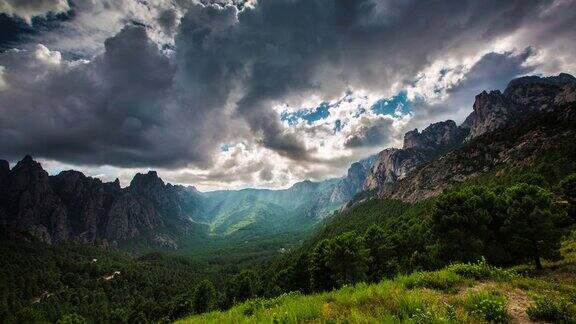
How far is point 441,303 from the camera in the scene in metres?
9.15

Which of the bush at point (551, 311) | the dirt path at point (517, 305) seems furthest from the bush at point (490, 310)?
the bush at point (551, 311)

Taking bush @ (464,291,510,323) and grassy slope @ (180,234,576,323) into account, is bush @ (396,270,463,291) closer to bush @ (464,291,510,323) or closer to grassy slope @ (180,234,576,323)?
grassy slope @ (180,234,576,323)

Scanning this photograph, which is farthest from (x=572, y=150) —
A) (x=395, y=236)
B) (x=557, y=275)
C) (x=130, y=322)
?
(x=130, y=322)

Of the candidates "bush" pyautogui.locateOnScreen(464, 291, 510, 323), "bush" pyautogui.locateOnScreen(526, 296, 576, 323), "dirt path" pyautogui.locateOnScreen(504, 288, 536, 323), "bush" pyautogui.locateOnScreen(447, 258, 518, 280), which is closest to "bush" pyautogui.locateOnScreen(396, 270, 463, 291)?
"bush" pyautogui.locateOnScreen(447, 258, 518, 280)

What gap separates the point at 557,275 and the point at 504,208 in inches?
547

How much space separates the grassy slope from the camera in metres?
7.99

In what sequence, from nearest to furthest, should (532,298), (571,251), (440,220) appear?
(532,298)
(571,251)
(440,220)

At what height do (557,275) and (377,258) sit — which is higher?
(557,275)

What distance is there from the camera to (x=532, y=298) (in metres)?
10.4

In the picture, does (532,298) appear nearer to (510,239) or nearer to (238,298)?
(510,239)

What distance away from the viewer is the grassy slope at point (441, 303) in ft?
26.2

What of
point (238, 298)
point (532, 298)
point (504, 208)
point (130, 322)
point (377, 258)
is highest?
point (504, 208)

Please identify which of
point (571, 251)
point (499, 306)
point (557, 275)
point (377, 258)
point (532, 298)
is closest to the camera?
point (499, 306)

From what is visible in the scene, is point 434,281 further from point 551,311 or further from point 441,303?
point 551,311
